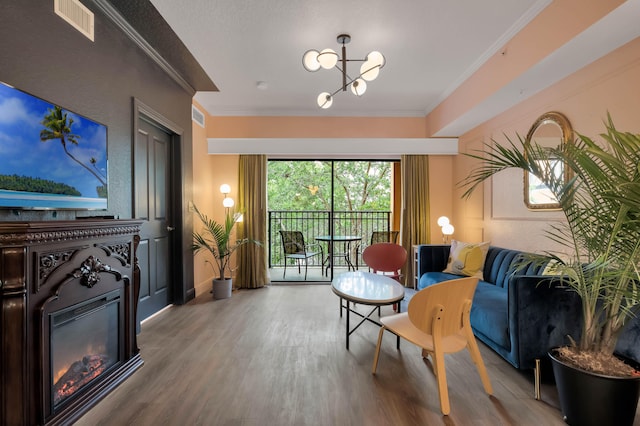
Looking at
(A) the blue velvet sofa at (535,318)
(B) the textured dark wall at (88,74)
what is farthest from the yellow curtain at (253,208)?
(A) the blue velvet sofa at (535,318)

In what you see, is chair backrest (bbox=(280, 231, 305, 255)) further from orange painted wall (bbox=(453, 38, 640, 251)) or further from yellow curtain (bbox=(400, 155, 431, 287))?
orange painted wall (bbox=(453, 38, 640, 251))

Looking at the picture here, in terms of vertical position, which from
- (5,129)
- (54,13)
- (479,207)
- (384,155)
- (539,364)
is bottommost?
(539,364)

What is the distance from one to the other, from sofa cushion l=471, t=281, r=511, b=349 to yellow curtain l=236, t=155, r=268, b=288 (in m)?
3.19

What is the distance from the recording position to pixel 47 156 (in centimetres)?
173

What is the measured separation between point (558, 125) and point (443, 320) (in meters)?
2.38

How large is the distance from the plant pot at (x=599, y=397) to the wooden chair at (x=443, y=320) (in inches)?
17.7

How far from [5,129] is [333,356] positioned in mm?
2587

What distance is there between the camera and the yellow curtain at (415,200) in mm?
4809

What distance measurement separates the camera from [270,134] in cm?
484

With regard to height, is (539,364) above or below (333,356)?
above

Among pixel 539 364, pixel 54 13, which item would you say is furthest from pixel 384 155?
pixel 54 13

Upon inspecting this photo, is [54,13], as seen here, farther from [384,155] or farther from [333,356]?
[384,155]

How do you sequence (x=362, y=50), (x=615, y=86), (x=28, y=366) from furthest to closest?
(x=362, y=50)
(x=615, y=86)
(x=28, y=366)

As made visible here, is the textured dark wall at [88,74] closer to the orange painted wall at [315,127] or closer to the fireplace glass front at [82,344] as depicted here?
the fireplace glass front at [82,344]
